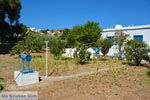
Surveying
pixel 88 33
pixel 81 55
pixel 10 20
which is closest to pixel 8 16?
pixel 10 20

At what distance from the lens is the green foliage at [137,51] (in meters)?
9.19

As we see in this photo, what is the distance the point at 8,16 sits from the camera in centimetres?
2070

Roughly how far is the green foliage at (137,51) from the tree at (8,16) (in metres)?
15.5

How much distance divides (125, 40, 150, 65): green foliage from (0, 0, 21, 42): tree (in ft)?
50.7

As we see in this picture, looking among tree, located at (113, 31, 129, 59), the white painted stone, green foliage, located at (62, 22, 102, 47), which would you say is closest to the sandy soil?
the white painted stone

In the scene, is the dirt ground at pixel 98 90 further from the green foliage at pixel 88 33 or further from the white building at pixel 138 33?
the green foliage at pixel 88 33

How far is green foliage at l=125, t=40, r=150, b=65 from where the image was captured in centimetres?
919

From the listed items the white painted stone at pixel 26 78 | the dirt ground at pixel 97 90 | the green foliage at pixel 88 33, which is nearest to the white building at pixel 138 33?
the green foliage at pixel 88 33

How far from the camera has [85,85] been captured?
18.4 feet

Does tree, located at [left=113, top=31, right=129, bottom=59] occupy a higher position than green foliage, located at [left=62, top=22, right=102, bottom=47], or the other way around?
green foliage, located at [left=62, top=22, right=102, bottom=47]

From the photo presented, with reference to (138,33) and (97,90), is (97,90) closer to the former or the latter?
(97,90)

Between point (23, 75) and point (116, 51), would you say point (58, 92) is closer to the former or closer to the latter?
point (23, 75)

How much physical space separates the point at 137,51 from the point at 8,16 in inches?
713

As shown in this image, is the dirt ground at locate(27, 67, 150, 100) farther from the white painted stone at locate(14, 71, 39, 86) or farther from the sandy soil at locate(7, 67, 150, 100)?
the white painted stone at locate(14, 71, 39, 86)
